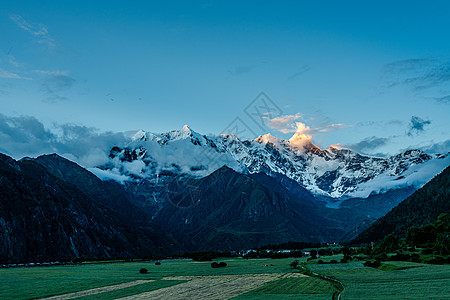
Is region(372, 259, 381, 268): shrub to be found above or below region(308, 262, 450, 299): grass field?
below

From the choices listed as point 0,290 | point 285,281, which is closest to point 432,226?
point 285,281

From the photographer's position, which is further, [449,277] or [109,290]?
[109,290]

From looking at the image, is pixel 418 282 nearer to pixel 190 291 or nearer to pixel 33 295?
pixel 190 291

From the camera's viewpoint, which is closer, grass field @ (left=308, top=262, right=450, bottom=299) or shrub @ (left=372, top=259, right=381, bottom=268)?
grass field @ (left=308, top=262, right=450, bottom=299)

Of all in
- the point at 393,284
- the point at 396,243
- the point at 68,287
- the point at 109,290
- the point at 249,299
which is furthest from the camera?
the point at 396,243

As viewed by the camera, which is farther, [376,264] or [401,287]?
[376,264]

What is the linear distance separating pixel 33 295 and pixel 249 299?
4296 centimetres

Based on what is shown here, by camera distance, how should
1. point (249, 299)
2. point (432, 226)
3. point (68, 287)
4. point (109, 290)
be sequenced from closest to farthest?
1. point (249, 299)
2. point (109, 290)
3. point (68, 287)
4. point (432, 226)

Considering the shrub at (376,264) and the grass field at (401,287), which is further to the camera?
the shrub at (376,264)

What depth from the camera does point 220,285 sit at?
86188 mm

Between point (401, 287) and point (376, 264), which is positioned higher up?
point (401, 287)

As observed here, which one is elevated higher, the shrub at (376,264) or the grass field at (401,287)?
the grass field at (401,287)

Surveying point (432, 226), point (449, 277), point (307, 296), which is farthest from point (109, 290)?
point (432, 226)

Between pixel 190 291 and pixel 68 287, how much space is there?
32060 mm
